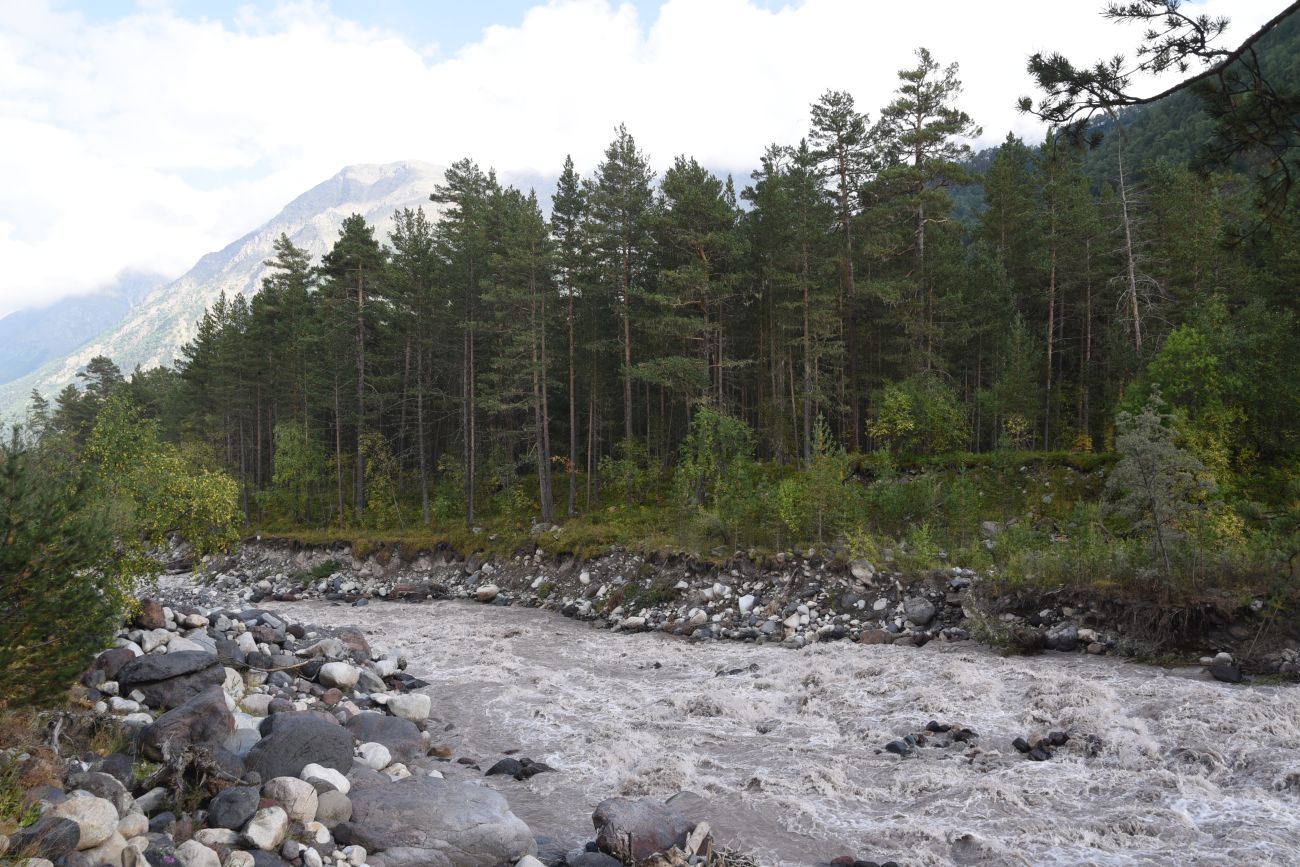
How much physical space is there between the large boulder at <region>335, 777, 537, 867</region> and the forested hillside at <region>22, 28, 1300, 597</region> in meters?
15.0

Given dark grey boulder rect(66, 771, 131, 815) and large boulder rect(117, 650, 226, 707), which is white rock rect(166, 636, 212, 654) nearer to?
large boulder rect(117, 650, 226, 707)

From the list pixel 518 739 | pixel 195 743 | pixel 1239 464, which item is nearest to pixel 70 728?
pixel 195 743

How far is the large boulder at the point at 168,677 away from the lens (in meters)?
9.72

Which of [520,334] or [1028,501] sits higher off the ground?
[520,334]

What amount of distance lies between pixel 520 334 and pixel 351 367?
16.3 metres

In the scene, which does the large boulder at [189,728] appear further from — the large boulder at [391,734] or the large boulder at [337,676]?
the large boulder at [337,676]

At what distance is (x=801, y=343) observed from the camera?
1428 inches

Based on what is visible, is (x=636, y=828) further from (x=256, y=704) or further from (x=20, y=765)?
(x=256, y=704)

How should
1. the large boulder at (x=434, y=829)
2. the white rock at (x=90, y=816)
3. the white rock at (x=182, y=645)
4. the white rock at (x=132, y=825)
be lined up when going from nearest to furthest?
the white rock at (x=90, y=816) < the white rock at (x=132, y=825) < the large boulder at (x=434, y=829) < the white rock at (x=182, y=645)

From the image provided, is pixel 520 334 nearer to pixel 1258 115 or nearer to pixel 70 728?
pixel 70 728

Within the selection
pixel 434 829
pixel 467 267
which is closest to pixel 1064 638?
pixel 434 829

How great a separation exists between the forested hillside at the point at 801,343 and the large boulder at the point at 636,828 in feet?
45.6

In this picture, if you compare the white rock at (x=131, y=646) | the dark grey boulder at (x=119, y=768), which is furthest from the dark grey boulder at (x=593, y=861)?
the white rock at (x=131, y=646)

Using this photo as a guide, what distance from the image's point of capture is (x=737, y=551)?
22281 millimetres
